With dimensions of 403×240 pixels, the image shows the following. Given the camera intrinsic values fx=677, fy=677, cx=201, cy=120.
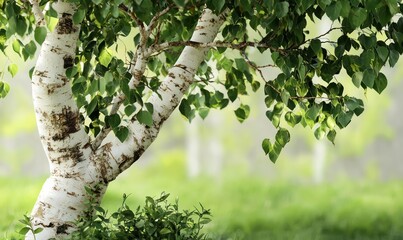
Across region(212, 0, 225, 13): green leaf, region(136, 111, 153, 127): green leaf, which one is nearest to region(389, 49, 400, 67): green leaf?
region(212, 0, 225, 13): green leaf

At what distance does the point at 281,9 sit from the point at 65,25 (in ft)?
4.30

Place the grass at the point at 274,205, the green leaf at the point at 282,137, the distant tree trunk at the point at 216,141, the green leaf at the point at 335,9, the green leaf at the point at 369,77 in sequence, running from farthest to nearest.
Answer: the distant tree trunk at the point at 216,141 → the grass at the point at 274,205 → the green leaf at the point at 282,137 → the green leaf at the point at 369,77 → the green leaf at the point at 335,9

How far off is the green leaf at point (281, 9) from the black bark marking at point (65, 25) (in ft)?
4.13

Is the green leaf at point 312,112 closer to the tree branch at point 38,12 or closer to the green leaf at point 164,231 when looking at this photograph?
the green leaf at point 164,231

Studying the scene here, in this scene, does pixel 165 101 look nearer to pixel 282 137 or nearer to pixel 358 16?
pixel 282 137

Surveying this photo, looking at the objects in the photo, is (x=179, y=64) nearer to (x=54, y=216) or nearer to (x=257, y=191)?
(x=54, y=216)

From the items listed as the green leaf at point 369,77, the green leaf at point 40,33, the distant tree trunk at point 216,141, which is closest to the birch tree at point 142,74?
the green leaf at point 369,77

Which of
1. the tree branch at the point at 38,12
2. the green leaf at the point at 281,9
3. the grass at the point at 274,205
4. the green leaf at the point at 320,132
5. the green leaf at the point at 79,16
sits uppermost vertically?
the grass at the point at 274,205

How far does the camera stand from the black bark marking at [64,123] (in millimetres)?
3930

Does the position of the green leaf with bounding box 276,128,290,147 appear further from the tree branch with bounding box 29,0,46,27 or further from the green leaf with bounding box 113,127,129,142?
the tree branch with bounding box 29,0,46,27

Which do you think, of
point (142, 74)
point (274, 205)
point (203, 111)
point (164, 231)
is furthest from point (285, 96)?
point (274, 205)

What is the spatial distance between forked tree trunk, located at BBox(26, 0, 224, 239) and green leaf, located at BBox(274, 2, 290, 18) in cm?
107

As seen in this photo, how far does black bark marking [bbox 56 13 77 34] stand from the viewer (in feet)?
12.2

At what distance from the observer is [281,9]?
3.04m
